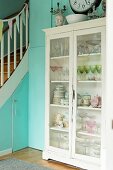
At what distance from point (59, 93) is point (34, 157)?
1067 mm

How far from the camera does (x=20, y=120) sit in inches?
155

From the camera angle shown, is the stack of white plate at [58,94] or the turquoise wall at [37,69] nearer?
the stack of white plate at [58,94]

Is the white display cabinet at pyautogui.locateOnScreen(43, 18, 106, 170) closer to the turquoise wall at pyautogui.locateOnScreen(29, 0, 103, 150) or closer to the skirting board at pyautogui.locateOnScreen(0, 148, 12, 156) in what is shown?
the turquoise wall at pyautogui.locateOnScreen(29, 0, 103, 150)

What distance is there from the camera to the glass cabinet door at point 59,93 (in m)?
3.34

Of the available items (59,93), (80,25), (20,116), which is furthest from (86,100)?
(20,116)

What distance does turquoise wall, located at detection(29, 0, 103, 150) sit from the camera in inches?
151

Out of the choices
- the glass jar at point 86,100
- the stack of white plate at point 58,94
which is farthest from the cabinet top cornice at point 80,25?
the glass jar at point 86,100

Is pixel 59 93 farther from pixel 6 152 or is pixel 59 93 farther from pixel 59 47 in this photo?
pixel 6 152

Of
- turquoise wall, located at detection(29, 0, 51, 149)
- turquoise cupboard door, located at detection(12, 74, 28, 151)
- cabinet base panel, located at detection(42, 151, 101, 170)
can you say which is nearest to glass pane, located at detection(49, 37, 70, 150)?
cabinet base panel, located at detection(42, 151, 101, 170)

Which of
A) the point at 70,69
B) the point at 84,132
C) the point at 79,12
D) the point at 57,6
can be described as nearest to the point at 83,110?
the point at 84,132

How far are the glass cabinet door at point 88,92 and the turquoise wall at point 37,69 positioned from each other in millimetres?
833

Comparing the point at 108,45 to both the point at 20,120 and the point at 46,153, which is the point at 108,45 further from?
the point at 20,120

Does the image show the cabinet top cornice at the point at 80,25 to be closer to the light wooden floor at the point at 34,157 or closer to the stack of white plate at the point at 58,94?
the stack of white plate at the point at 58,94

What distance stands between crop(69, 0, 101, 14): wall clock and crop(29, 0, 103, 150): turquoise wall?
0.52 meters
